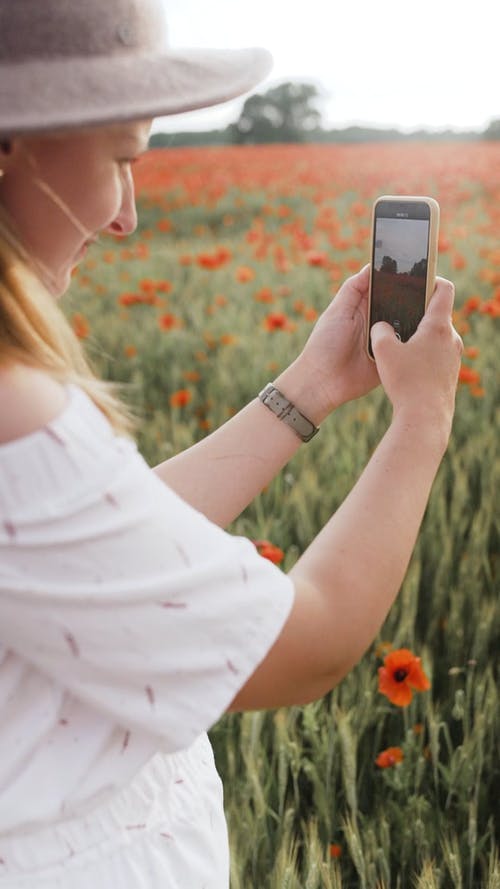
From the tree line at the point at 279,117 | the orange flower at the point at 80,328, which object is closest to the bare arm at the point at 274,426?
the orange flower at the point at 80,328

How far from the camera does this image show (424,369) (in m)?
0.76

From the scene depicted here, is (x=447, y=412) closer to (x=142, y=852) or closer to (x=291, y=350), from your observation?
(x=142, y=852)

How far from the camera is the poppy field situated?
1.24 m

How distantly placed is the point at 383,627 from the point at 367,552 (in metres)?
1.04

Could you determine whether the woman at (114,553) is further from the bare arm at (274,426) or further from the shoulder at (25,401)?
the bare arm at (274,426)

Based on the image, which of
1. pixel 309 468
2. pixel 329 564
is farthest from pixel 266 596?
pixel 309 468

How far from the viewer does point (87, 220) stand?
0.68 metres

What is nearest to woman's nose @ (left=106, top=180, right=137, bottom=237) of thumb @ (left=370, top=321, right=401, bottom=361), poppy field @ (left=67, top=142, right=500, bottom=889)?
thumb @ (left=370, top=321, right=401, bottom=361)

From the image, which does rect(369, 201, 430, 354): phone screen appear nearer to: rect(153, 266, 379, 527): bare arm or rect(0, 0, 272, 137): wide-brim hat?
rect(153, 266, 379, 527): bare arm

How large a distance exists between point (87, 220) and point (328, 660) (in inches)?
13.5

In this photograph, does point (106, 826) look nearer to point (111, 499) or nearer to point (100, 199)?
point (111, 499)

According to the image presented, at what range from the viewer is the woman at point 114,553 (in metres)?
0.56

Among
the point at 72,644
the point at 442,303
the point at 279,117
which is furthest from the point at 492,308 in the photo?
the point at 279,117

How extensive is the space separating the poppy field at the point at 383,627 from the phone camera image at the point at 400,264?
1.71 feet
